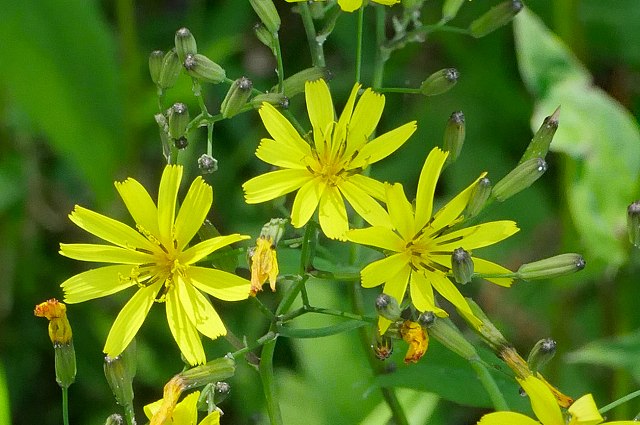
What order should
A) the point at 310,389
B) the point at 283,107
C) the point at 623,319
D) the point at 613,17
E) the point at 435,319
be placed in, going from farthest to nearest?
the point at 613,17
the point at 623,319
the point at 310,389
the point at 283,107
the point at 435,319

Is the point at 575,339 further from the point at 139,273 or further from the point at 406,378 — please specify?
the point at 139,273

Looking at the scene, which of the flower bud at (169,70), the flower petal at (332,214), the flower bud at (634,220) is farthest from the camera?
the flower bud at (169,70)

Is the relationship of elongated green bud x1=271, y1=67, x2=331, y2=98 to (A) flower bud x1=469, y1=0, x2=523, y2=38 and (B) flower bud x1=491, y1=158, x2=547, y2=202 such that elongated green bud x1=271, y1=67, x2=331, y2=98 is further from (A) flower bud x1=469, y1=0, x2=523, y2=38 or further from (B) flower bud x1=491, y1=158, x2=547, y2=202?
(A) flower bud x1=469, y1=0, x2=523, y2=38

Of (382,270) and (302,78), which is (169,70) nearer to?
(302,78)

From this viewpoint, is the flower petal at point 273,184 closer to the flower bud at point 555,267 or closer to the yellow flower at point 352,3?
the yellow flower at point 352,3

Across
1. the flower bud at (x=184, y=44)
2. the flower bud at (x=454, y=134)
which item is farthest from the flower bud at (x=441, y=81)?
the flower bud at (x=184, y=44)

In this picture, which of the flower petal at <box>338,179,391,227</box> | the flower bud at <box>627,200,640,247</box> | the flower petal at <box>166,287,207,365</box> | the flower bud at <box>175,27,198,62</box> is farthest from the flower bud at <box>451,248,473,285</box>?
the flower bud at <box>175,27,198,62</box>

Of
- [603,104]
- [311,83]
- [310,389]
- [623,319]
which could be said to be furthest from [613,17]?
[311,83]
